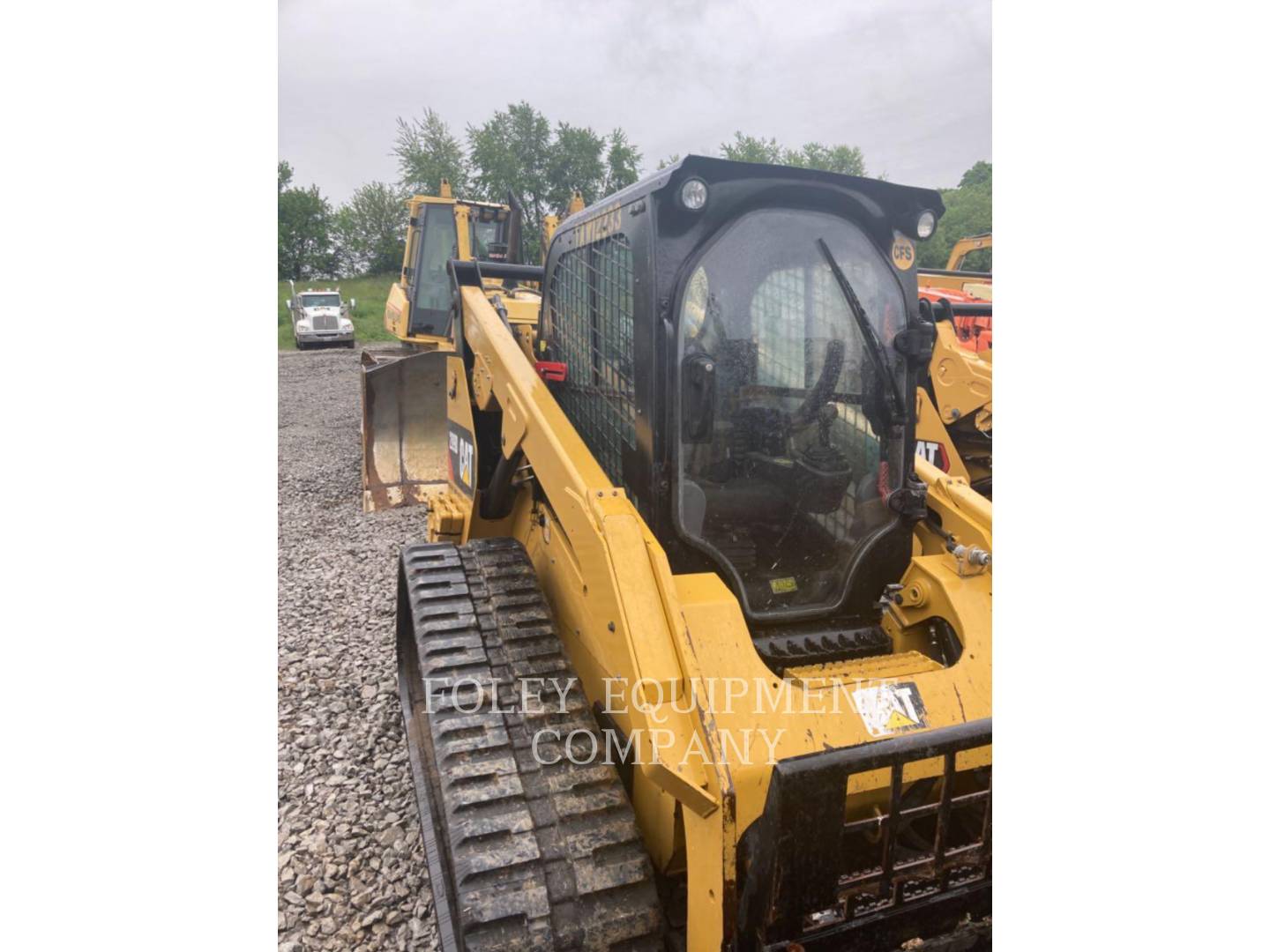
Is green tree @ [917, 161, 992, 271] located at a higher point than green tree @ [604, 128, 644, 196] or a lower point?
lower

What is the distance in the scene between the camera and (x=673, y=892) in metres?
1.78

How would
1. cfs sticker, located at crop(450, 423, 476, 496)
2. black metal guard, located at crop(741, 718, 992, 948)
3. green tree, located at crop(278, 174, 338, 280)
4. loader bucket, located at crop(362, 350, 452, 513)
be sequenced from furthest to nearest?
loader bucket, located at crop(362, 350, 452, 513) < cfs sticker, located at crop(450, 423, 476, 496) < green tree, located at crop(278, 174, 338, 280) < black metal guard, located at crop(741, 718, 992, 948)

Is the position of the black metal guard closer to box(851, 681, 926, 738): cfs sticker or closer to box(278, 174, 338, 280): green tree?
box(851, 681, 926, 738): cfs sticker

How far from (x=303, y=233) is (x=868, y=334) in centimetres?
314

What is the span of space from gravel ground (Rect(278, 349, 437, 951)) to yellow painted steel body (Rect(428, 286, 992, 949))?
81 cm

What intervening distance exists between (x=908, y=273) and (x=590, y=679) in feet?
4.41

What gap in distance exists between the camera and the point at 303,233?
402 centimetres

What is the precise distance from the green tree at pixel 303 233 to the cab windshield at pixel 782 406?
1.08m

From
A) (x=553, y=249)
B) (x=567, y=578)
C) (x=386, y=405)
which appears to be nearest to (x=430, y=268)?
(x=386, y=405)

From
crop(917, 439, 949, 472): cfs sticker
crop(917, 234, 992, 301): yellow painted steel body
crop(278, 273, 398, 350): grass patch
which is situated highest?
crop(278, 273, 398, 350): grass patch

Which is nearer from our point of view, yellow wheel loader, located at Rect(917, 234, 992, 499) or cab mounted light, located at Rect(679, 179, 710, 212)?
cab mounted light, located at Rect(679, 179, 710, 212)

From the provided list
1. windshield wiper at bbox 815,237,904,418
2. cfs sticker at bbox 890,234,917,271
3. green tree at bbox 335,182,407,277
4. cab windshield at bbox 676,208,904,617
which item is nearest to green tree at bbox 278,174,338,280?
green tree at bbox 335,182,407,277

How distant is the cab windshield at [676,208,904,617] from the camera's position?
1.87 meters

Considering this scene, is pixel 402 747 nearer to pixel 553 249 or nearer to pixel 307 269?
pixel 553 249
